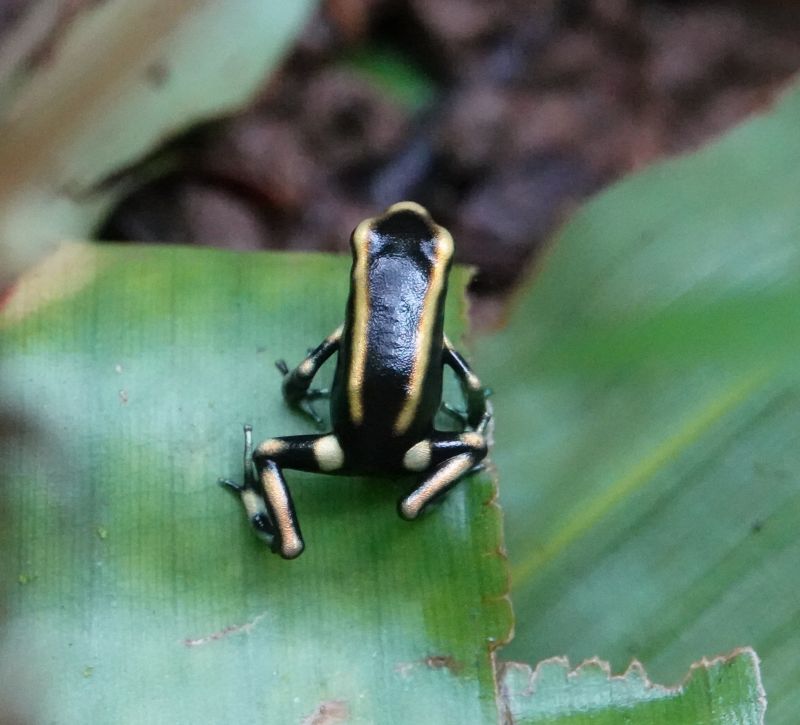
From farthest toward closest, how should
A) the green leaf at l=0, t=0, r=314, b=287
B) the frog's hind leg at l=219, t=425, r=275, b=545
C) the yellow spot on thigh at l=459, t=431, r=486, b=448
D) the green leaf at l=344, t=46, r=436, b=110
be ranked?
1. the green leaf at l=344, t=46, r=436, b=110
2. the green leaf at l=0, t=0, r=314, b=287
3. the yellow spot on thigh at l=459, t=431, r=486, b=448
4. the frog's hind leg at l=219, t=425, r=275, b=545

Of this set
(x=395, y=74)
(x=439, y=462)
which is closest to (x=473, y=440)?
(x=439, y=462)

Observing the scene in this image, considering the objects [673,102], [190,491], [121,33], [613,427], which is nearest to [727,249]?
[613,427]

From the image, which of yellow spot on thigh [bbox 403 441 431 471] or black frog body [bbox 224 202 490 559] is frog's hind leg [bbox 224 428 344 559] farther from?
yellow spot on thigh [bbox 403 441 431 471]

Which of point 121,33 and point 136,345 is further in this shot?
point 121,33

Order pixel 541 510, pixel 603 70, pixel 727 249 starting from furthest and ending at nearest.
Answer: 1. pixel 603 70
2. pixel 727 249
3. pixel 541 510

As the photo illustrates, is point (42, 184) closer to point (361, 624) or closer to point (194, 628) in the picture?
point (194, 628)

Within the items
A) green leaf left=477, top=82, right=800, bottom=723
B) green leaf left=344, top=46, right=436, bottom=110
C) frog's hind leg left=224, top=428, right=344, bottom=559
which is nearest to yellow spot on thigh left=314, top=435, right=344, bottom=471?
frog's hind leg left=224, top=428, right=344, bottom=559
